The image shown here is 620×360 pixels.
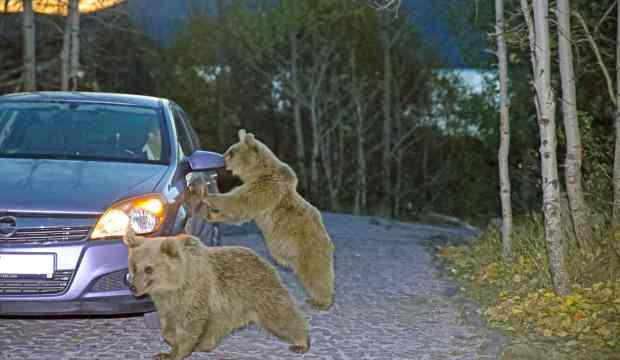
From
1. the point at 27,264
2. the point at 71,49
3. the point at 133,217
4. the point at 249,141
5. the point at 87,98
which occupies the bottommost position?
the point at 27,264

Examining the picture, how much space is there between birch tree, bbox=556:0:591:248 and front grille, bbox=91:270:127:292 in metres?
4.71

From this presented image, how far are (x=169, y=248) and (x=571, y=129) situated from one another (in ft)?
16.3

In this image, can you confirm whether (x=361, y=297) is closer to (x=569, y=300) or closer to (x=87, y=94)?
(x=569, y=300)

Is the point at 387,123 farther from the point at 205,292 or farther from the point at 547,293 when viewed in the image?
the point at 205,292

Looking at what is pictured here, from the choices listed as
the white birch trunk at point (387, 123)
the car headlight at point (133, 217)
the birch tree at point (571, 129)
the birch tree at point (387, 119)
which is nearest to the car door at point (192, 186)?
the car headlight at point (133, 217)

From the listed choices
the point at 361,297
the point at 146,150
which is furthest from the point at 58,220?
the point at 361,297

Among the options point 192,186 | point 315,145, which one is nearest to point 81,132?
point 192,186

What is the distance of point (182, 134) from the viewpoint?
9211 mm

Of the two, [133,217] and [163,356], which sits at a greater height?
[133,217]

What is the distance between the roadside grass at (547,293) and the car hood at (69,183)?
9.93 feet

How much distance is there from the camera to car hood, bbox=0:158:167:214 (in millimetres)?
7031

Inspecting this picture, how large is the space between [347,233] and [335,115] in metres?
25.8

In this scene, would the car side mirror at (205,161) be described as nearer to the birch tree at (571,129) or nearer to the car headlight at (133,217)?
the car headlight at (133,217)

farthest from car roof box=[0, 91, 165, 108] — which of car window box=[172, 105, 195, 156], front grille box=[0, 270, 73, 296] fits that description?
front grille box=[0, 270, 73, 296]
